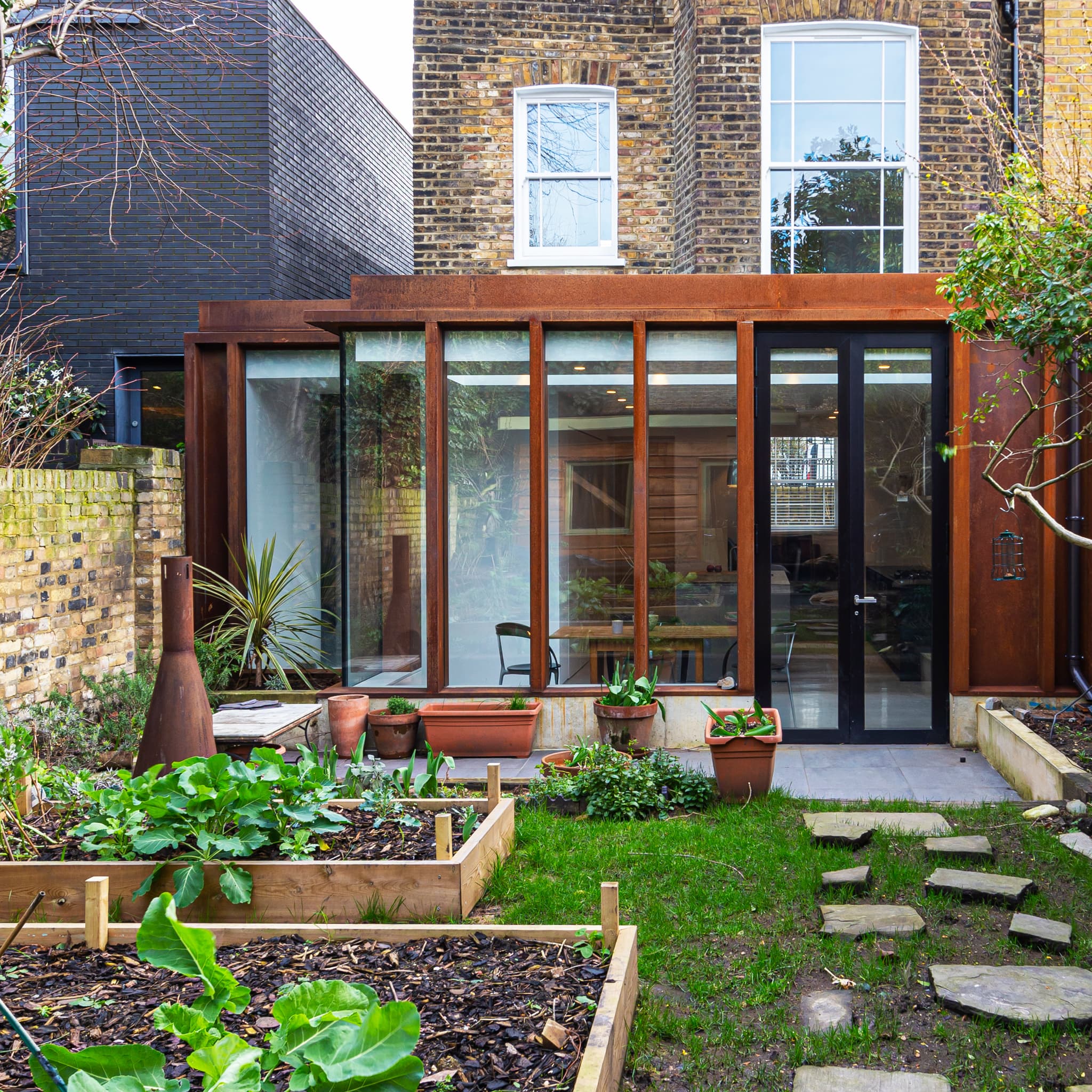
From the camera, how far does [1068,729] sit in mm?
6426

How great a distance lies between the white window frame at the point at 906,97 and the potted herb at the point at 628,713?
428 cm

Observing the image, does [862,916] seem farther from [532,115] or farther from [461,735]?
[532,115]

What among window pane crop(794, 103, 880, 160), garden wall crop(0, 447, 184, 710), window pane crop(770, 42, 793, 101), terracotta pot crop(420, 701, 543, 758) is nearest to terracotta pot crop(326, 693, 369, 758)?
terracotta pot crop(420, 701, 543, 758)

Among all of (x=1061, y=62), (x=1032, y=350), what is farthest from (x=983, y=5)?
(x=1032, y=350)

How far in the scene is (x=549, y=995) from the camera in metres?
2.93

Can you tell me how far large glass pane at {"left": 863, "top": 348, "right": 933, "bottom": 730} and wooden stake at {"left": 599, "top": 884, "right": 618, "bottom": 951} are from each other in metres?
4.70

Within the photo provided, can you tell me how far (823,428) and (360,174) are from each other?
892 centimetres

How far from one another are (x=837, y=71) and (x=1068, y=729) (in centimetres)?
616

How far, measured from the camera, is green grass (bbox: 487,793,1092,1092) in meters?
3.03

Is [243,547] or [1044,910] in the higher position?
[243,547]

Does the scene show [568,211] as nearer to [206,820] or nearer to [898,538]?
[898,538]

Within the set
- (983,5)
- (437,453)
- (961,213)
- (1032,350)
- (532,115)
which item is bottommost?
(437,453)

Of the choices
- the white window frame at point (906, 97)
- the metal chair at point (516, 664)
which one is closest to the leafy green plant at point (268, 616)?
the metal chair at point (516, 664)

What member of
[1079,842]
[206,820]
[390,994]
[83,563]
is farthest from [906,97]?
[390,994]
